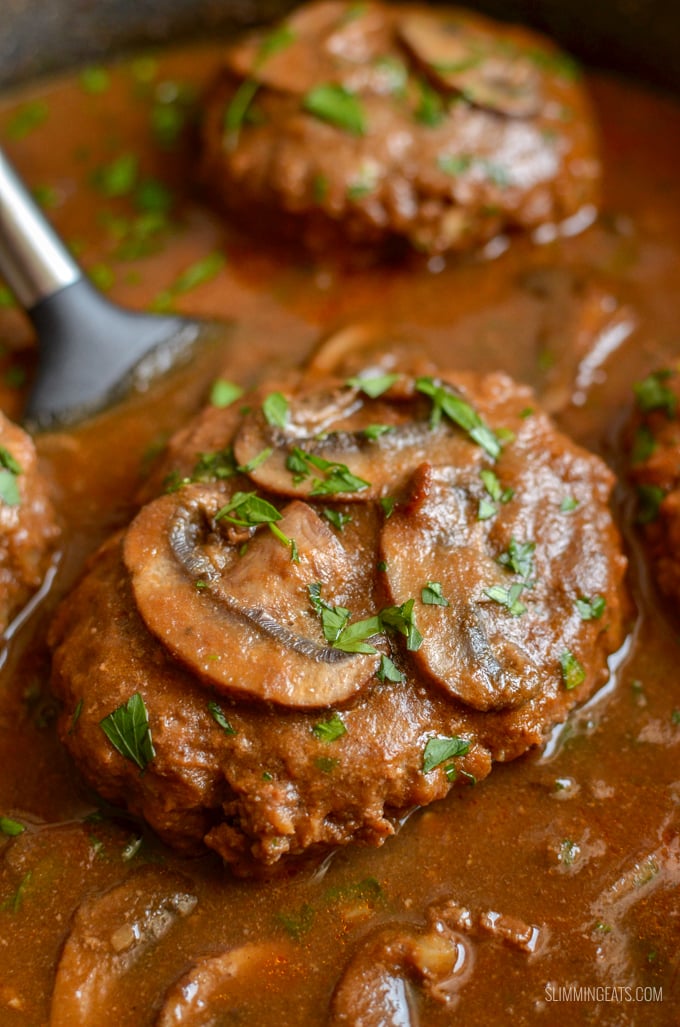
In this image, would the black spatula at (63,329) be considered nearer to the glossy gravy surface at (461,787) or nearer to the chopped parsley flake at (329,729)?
the glossy gravy surface at (461,787)

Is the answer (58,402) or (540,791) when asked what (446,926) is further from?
(58,402)

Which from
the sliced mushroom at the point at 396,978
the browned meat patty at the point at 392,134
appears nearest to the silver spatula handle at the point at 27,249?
the browned meat patty at the point at 392,134

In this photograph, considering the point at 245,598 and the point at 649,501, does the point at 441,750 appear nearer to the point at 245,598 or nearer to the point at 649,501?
the point at 245,598

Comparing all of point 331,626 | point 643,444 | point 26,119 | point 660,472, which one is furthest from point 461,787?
point 26,119

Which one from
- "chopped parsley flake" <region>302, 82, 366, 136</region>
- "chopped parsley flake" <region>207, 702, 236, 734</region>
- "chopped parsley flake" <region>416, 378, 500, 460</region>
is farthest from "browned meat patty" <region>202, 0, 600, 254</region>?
"chopped parsley flake" <region>207, 702, 236, 734</region>

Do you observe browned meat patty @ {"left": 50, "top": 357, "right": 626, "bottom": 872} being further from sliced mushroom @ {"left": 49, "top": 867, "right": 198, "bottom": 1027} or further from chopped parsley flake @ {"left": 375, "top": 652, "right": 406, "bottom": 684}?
sliced mushroom @ {"left": 49, "top": 867, "right": 198, "bottom": 1027}

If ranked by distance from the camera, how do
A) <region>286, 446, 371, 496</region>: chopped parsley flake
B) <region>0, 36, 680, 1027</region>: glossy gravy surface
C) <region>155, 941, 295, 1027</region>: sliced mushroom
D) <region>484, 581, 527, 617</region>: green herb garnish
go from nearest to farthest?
<region>155, 941, 295, 1027</region>: sliced mushroom
<region>0, 36, 680, 1027</region>: glossy gravy surface
<region>484, 581, 527, 617</region>: green herb garnish
<region>286, 446, 371, 496</region>: chopped parsley flake
